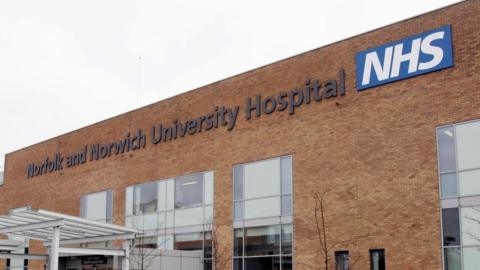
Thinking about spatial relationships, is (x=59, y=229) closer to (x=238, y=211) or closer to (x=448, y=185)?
(x=238, y=211)

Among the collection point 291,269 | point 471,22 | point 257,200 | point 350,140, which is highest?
point 471,22

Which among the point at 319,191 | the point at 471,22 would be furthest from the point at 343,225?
the point at 471,22

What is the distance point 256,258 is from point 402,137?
25.2ft

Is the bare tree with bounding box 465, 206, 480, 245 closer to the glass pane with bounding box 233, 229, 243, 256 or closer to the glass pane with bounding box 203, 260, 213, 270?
the glass pane with bounding box 233, 229, 243, 256

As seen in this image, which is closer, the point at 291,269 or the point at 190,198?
the point at 291,269

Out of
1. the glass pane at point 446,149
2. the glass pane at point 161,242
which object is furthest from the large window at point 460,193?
the glass pane at point 161,242

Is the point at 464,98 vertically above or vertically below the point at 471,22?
below

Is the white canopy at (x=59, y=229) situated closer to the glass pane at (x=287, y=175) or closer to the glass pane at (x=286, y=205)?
the glass pane at (x=286, y=205)

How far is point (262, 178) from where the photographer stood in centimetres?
2762

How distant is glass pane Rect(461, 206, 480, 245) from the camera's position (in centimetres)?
2088

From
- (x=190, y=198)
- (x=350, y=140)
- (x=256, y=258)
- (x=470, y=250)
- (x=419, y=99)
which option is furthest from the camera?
(x=190, y=198)

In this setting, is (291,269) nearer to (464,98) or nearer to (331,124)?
(331,124)

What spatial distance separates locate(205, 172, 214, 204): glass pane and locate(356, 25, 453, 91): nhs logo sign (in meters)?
8.12

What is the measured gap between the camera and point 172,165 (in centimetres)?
3186
